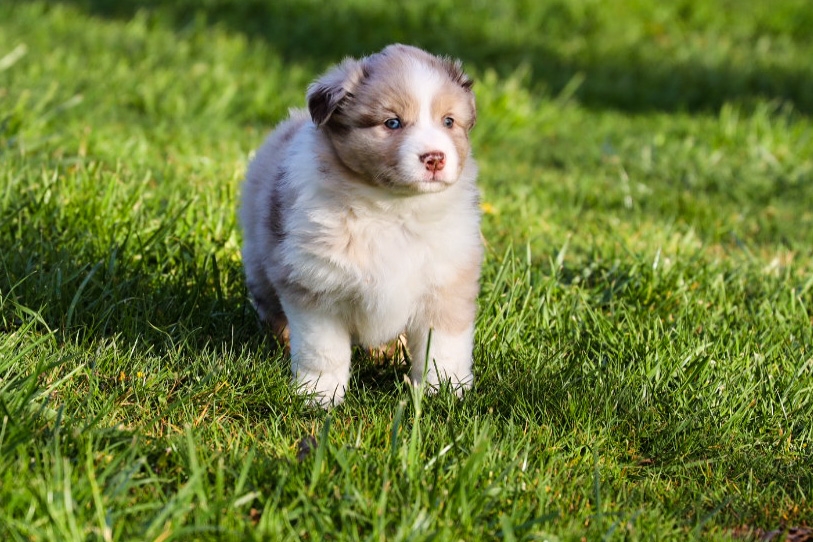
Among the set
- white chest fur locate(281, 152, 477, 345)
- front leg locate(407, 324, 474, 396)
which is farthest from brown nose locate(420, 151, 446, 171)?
front leg locate(407, 324, 474, 396)

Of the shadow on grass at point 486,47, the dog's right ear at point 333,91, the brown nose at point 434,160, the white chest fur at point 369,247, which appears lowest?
the shadow on grass at point 486,47

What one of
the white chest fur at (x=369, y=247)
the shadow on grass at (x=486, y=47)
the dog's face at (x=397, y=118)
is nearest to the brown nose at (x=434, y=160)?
the dog's face at (x=397, y=118)

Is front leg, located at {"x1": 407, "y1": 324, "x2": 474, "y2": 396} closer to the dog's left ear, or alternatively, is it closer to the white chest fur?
the white chest fur

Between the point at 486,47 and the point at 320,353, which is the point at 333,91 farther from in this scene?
the point at 486,47

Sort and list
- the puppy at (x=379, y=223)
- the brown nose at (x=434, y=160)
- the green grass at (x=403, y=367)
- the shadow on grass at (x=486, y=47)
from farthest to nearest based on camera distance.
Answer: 1. the shadow on grass at (x=486, y=47)
2. the puppy at (x=379, y=223)
3. the brown nose at (x=434, y=160)
4. the green grass at (x=403, y=367)

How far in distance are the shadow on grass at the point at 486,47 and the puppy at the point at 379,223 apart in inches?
216

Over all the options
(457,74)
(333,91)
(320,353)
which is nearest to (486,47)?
(457,74)

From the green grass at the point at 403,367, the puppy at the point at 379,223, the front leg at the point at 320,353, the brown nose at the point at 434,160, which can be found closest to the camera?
the green grass at the point at 403,367

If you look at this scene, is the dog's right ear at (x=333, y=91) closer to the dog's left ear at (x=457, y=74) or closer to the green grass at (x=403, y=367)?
the dog's left ear at (x=457, y=74)

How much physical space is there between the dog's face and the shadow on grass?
216 inches

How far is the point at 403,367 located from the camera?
11.5 feet

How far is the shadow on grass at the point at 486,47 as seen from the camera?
28.8ft

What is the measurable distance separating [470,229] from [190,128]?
3.65m

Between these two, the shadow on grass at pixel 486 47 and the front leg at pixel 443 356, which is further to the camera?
the shadow on grass at pixel 486 47
